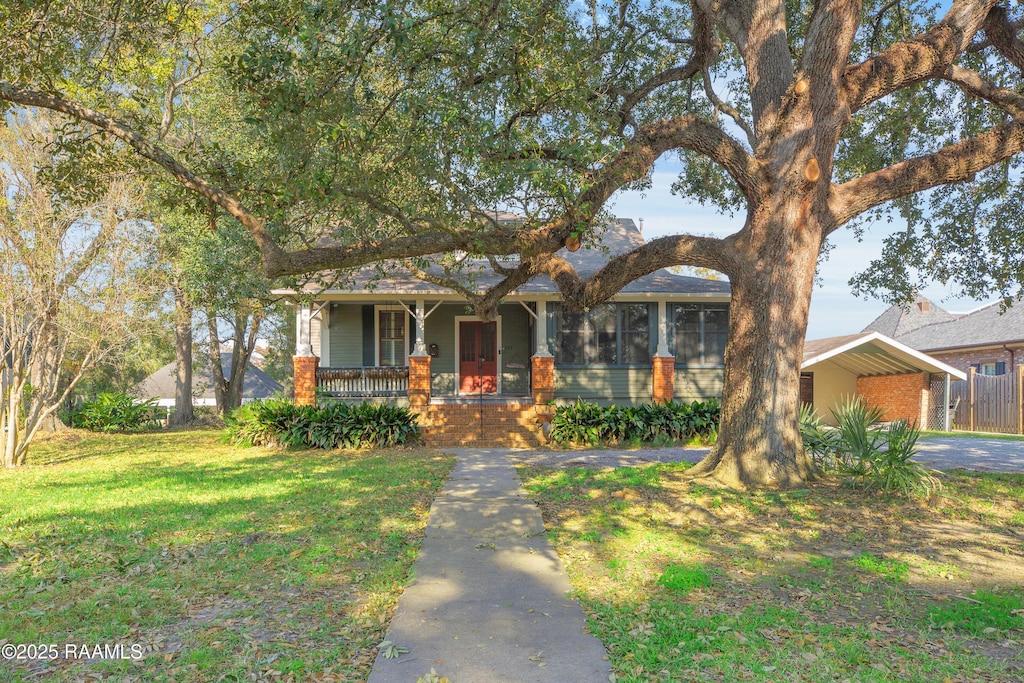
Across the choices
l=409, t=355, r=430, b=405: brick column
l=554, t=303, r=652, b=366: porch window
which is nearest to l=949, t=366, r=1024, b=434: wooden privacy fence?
l=554, t=303, r=652, b=366: porch window

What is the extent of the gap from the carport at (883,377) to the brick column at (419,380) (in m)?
11.0

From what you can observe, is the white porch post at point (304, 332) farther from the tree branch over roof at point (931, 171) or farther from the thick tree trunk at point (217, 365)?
the tree branch over roof at point (931, 171)

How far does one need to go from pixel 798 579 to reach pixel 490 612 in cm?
266

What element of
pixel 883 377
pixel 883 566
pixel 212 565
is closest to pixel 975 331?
pixel 883 377

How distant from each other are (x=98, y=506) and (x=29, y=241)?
6.62 meters

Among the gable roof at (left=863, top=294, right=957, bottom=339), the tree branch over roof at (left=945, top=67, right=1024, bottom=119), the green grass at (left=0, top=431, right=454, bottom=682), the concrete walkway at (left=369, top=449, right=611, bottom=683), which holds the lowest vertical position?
the green grass at (left=0, top=431, right=454, bottom=682)

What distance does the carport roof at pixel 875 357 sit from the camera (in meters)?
20.1

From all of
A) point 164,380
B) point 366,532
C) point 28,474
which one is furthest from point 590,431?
point 164,380

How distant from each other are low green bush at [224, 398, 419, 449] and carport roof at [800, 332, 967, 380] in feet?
41.4

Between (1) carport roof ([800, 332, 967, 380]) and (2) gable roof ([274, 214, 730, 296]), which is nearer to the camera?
(2) gable roof ([274, 214, 730, 296])

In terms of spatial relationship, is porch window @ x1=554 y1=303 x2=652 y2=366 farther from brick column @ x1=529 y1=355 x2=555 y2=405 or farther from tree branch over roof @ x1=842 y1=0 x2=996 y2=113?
tree branch over roof @ x1=842 y1=0 x2=996 y2=113

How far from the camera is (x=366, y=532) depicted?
7.31 meters

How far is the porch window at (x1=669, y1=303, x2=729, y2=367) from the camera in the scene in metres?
18.7

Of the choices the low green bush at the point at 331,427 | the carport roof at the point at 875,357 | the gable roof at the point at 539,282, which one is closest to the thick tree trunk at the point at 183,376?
the gable roof at the point at 539,282
